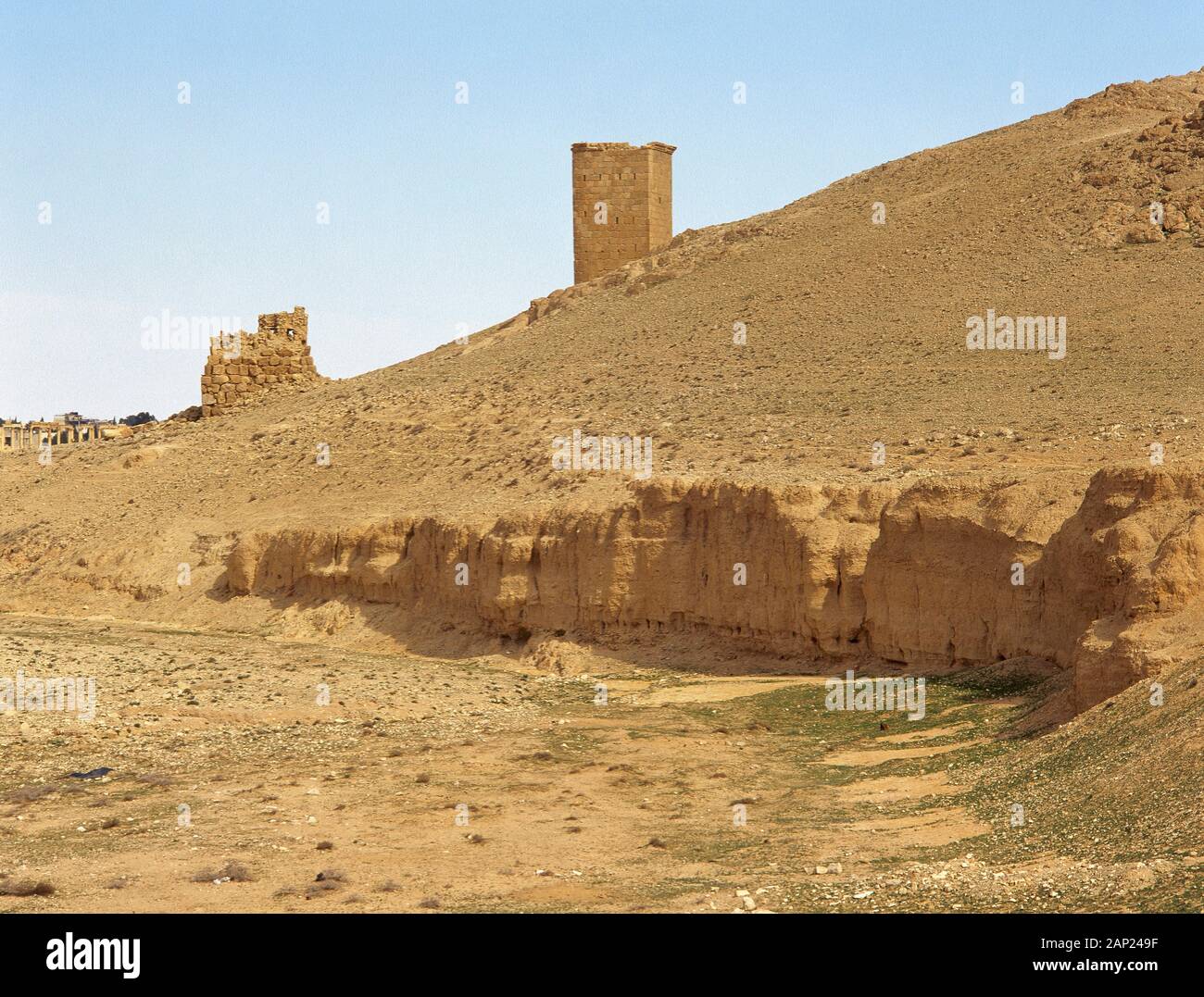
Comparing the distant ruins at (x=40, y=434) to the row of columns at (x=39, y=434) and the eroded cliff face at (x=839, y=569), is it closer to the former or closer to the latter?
the row of columns at (x=39, y=434)

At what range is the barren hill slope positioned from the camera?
835 inches

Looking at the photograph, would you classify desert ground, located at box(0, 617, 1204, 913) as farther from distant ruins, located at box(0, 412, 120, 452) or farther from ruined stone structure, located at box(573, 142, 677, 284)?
distant ruins, located at box(0, 412, 120, 452)

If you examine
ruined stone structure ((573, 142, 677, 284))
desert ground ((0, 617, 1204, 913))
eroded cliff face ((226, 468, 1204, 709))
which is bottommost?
desert ground ((0, 617, 1204, 913))

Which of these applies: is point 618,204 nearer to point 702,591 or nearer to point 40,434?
point 702,591

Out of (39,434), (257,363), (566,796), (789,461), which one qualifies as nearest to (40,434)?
(39,434)

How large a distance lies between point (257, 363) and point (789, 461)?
1949 centimetres

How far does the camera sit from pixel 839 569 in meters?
23.1

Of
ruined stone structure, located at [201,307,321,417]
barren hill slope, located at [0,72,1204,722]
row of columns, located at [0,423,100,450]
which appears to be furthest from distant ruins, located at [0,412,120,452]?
barren hill slope, located at [0,72,1204,722]

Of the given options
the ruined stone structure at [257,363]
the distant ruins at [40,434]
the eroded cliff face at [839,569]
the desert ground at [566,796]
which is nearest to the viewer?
the desert ground at [566,796]

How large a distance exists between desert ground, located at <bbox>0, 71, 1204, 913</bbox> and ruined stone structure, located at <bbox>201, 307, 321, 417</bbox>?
1785mm

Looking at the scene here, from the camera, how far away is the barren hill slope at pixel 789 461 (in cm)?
2122

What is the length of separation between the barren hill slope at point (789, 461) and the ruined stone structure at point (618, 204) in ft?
5.11

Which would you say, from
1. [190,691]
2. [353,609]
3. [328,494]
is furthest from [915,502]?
[328,494]

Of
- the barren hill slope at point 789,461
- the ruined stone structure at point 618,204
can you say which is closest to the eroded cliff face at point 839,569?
the barren hill slope at point 789,461
